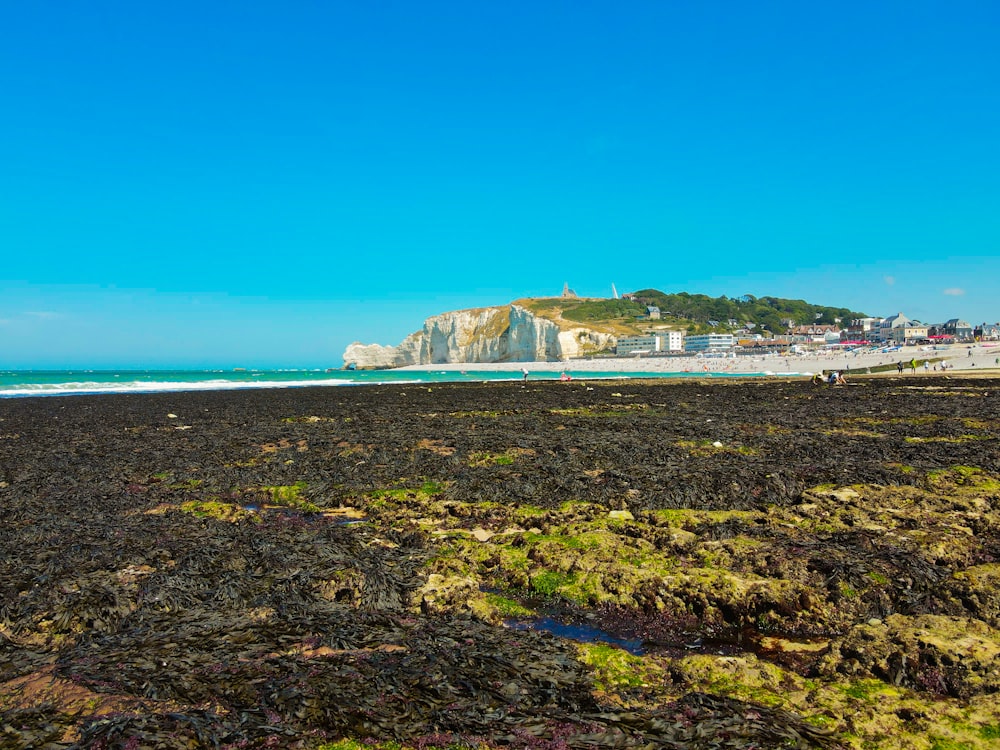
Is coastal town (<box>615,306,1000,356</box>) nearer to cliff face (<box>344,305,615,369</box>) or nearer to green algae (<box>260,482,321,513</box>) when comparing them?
cliff face (<box>344,305,615,369</box>)

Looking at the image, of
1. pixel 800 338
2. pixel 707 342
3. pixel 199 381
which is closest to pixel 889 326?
pixel 800 338

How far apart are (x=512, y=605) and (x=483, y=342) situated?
128 meters

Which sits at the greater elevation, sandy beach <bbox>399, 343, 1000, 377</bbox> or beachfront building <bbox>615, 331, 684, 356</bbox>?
beachfront building <bbox>615, 331, 684, 356</bbox>

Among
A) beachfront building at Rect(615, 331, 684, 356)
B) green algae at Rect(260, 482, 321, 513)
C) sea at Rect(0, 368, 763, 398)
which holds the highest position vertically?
beachfront building at Rect(615, 331, 684, 356)

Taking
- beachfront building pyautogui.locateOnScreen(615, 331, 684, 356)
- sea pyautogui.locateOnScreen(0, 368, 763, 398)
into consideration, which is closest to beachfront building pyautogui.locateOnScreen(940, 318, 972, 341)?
beachfront building pyautogui.locateOnScreen(615, 331, 684, 356)

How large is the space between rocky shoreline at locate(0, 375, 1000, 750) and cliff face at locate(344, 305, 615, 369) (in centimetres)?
11403

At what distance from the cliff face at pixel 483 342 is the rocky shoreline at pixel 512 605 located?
374ft

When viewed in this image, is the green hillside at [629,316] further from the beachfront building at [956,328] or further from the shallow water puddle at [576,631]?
the shallow water puddle at [576,631]

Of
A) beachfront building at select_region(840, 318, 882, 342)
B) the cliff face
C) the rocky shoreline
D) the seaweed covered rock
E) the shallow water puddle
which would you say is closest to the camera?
the rocky shoreline

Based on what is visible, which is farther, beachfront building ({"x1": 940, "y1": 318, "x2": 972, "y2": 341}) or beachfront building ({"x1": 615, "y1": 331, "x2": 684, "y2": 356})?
beachfront building ({"x1": 940, "y1": 318, "x2": 972, "y2": 341})

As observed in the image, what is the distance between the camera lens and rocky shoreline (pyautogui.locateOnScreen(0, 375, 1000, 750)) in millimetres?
2840

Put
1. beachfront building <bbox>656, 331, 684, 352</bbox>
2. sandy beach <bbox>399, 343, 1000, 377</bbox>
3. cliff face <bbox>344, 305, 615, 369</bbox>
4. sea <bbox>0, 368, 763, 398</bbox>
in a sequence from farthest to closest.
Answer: beachfront building <bbox>656, 331, 684, 352</bbox> → cliff face <bbox>344, 305, 615, 369</bbox> → sandy beach <bbox>399, 343, 1000, 377</bbox> → sea <bbox>0, 368, 763, 398</bbox>

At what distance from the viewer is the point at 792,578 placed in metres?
4.54

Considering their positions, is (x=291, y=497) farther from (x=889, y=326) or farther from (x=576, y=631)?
(x=889, y=326)
